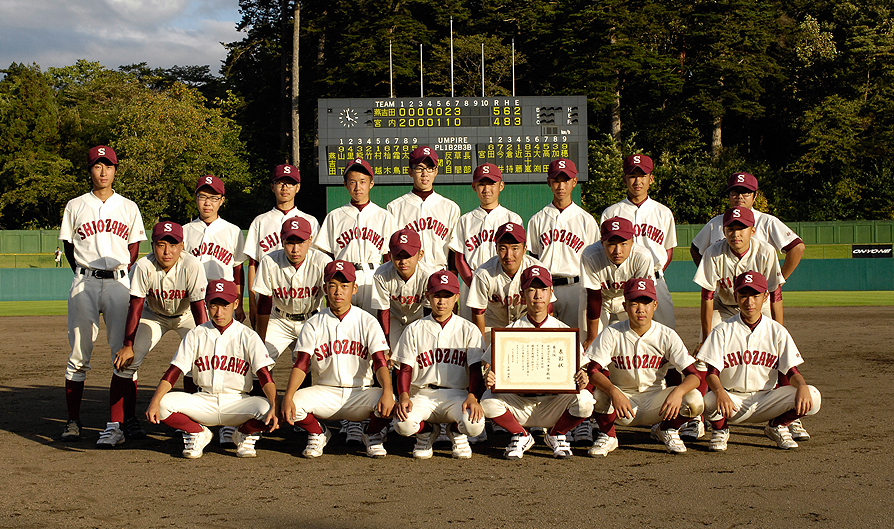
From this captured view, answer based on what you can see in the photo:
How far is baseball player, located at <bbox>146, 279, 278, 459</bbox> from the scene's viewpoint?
5145 mm

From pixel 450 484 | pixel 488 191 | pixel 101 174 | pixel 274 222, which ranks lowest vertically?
pixel 450 484

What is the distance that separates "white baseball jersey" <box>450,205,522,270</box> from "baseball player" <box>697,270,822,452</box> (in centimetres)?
184

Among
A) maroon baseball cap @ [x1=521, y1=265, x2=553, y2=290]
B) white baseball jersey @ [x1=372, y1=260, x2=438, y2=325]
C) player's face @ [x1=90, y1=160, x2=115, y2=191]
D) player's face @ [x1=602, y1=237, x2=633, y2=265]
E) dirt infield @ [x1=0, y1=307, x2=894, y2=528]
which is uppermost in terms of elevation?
player's face @ [x1=90, y1=160, x2=115, y2=191]

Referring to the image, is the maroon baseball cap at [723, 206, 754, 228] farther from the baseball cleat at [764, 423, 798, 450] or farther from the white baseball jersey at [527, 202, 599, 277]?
the baseball cleat at [764, 423, 798, 450]

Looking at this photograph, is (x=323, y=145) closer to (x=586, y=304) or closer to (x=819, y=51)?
(x=586, y=304)

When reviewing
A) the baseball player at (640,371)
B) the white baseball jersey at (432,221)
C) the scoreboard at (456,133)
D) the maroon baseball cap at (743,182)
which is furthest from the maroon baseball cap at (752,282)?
the scoreboard at (456,133)

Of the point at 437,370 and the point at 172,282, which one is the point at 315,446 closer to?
the point at 437,370

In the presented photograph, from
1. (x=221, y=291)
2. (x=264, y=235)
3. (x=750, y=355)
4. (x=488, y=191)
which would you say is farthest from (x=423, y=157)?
(x=750, y=355)

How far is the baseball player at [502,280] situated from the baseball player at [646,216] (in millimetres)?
960

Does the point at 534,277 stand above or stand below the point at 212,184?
below

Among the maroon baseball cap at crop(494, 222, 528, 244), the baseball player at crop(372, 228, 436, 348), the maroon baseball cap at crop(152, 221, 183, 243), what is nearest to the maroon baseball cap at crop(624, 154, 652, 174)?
the maroon baseball cap at crop(494, 222, 528, 244)

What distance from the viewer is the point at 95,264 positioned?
5.98 m

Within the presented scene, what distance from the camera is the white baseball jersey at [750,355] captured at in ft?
17.5

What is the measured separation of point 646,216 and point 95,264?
430 cm
